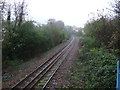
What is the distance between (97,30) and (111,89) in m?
13.8

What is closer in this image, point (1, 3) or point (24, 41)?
point (1, 3)

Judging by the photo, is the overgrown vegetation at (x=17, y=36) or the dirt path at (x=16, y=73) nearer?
the dirt path at (x=16, y=73)

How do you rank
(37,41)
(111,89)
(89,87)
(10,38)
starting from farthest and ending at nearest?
(37,41) → (10,38) → (89,87) → (111,89)

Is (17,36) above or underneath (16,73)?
above

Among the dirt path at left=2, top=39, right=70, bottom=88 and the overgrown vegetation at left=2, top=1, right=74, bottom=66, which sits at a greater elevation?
the overgrown vegetation at left=2, top=1, right=74, bottom=66

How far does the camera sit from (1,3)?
15.1 metres

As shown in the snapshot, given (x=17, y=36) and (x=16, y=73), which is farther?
(x=17, y=36)

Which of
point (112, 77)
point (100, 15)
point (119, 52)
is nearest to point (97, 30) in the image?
point (100, 15)

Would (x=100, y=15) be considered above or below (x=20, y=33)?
above

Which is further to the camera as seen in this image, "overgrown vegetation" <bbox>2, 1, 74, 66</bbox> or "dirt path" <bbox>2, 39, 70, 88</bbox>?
"overgrown vegetation" <bbox>2, 1, 74, 66</bbox>

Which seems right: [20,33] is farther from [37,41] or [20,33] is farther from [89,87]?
[89,87]

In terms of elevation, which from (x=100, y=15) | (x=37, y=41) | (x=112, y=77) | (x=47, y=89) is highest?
(x=100, y=15)

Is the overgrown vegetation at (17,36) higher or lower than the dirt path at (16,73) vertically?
higher

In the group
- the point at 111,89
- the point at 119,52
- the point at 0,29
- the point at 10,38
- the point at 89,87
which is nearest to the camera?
the point at 111,89
